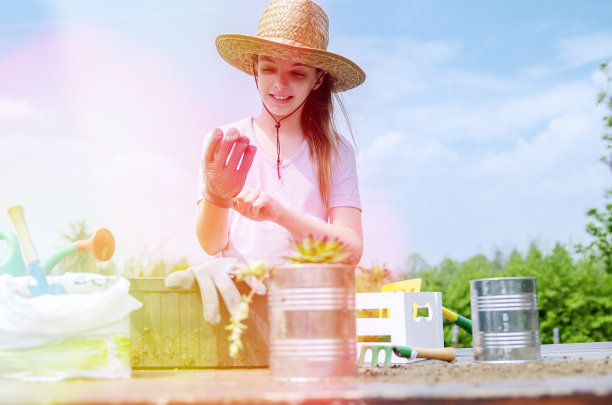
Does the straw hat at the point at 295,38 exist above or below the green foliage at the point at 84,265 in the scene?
above

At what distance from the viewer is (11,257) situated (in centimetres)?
172

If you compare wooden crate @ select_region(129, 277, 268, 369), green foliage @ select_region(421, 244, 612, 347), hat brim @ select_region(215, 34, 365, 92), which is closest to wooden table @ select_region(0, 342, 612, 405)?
wooden crate @ select_region(129, 277, 268, 369)

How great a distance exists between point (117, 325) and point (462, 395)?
0.85 m

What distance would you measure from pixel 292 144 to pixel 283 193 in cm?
21

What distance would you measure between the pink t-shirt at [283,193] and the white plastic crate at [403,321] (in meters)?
0.36

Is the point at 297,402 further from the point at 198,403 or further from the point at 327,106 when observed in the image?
the point at 327,106

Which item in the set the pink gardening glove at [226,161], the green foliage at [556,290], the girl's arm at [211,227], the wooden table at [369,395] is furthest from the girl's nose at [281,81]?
the green foliage at [556,290]

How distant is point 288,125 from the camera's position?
2.61m

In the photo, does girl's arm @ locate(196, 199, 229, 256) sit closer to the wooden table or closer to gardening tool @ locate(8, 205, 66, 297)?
gardening tool @ locate(8, 205, 66, 297)

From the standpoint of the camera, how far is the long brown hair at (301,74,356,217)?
257 centimetres

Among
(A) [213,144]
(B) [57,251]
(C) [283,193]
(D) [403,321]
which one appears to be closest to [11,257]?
(B) [57,251]

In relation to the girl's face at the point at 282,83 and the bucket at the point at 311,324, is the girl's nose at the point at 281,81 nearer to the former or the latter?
the girl's face at the point at 282,83

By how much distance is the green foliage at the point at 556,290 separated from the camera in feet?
19.6

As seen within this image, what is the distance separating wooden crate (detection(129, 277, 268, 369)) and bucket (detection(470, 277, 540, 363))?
1.94ft
